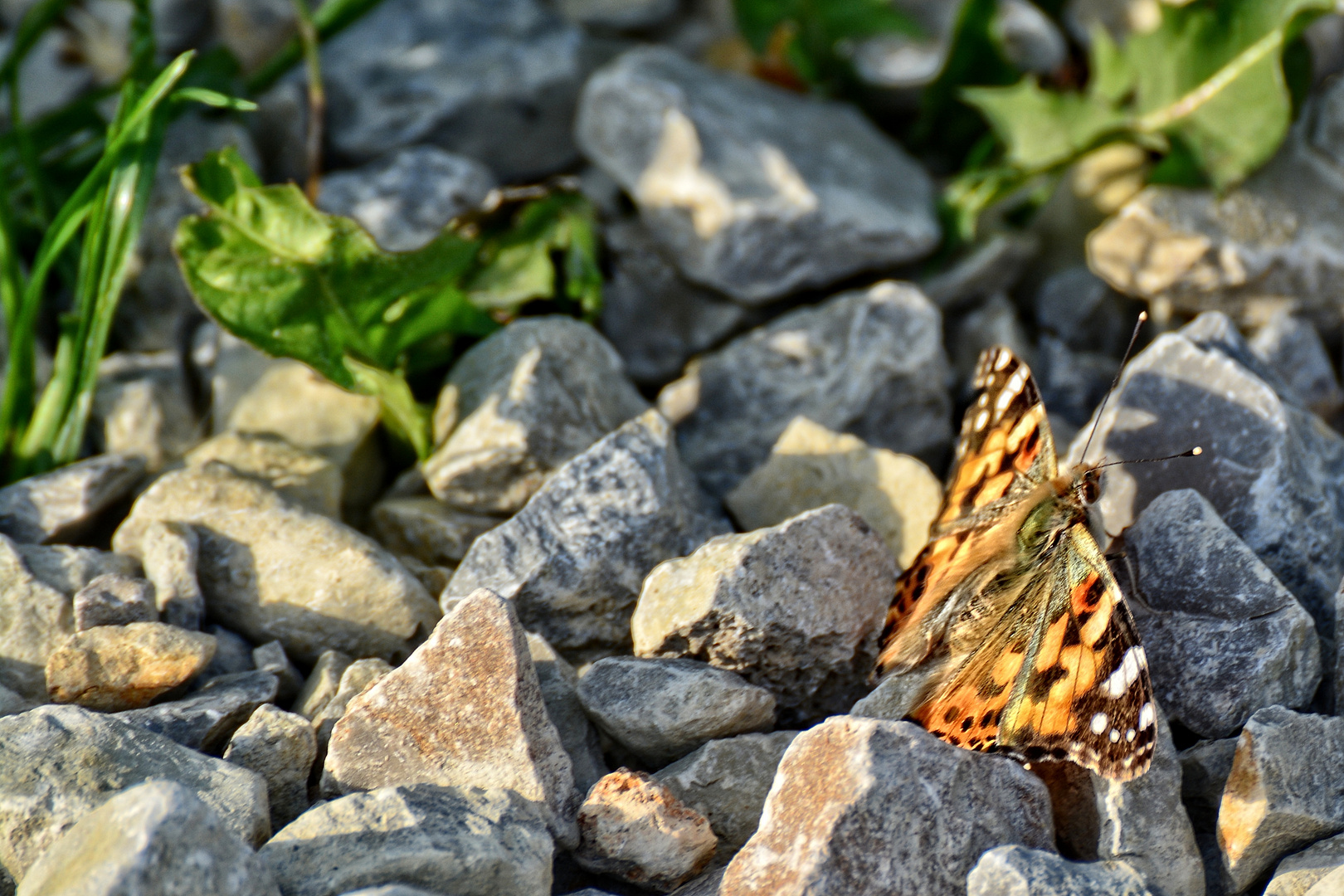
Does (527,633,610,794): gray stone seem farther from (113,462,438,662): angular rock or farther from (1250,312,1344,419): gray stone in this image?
(1250,312,1344,419): gray stone

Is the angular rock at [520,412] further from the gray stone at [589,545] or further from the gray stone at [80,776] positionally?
the gray stone at [80,776]

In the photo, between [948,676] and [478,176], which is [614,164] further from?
[948,676]

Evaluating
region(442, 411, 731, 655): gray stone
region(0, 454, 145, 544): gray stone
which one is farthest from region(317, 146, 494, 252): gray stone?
region(442, 411, 731, 655): gray stone

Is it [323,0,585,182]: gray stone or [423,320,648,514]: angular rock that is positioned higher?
[323,0,585,182]: gray stone

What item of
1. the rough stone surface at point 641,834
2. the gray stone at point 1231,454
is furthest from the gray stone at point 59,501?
the gray stone at point 1231,454

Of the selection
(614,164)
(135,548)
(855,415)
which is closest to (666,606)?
(855,415)
